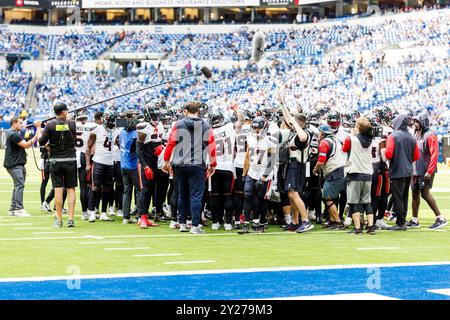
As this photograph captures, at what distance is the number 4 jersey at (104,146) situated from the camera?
1445cm

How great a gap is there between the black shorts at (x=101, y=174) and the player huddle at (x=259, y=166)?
16 mm

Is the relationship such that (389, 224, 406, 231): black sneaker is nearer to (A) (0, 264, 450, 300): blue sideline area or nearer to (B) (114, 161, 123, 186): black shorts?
(A) (0, 264, 450, 300): blue sideline area

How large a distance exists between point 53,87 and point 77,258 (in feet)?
169

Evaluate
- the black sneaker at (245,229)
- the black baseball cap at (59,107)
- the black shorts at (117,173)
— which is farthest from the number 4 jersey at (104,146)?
the black sneaker at (245,229)

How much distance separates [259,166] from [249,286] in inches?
188

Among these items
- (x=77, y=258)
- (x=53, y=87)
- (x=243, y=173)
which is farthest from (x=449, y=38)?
(x=77, y=258)

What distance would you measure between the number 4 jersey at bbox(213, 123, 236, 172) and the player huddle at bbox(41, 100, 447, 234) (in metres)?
0.01

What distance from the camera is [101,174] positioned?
14.4 m

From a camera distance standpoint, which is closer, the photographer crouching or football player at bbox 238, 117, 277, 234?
football player at bbox 238, 117, 277, 234

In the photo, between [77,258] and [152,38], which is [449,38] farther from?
[77,258]

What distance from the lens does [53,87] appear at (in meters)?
60.1

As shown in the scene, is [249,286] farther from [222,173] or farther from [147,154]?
[147,154]

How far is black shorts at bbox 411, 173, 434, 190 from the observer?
45.0 feet

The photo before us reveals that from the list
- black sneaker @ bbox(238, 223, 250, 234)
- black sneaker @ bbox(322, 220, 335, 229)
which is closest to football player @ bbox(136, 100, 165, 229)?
black sneaker @ bbox(238, 223, 250, 234)
